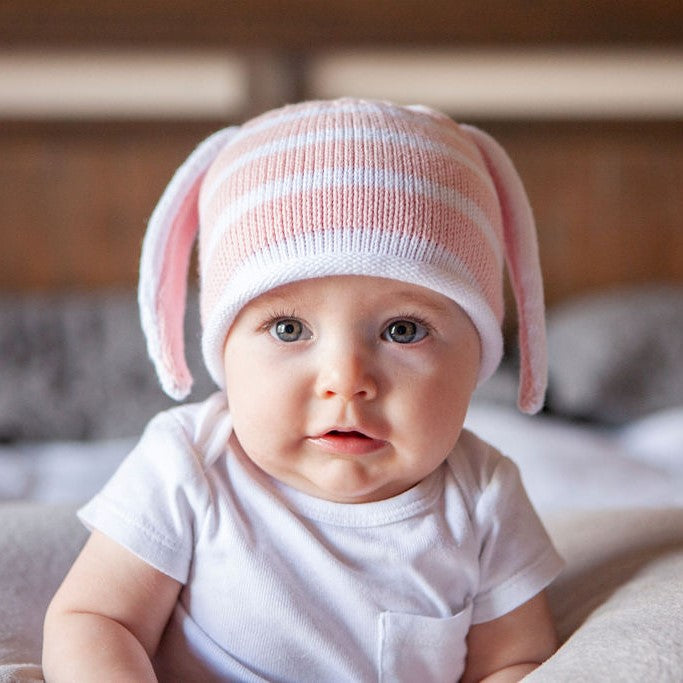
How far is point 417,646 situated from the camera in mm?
771

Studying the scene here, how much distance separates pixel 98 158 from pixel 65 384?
2.26 feet

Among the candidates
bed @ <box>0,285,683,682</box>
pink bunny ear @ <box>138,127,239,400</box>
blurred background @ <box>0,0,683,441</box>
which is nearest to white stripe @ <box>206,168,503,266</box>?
pink bunny ear @ <box>138,127,239,400</box>

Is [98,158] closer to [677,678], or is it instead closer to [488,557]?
[488,557]

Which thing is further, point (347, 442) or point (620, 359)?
point (620, 359)

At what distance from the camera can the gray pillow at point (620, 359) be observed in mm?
1921

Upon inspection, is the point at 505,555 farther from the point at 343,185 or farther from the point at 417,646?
the point at 343,185

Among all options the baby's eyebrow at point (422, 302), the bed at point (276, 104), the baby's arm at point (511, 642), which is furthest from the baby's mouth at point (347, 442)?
the bed at point (276, 104)

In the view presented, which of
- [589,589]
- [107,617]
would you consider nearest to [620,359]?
[589,589]

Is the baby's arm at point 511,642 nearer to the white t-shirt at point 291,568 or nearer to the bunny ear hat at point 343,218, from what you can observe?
the white t-shirt at point 291,568

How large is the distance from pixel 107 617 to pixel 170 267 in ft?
1.00

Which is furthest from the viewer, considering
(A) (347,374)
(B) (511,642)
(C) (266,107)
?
(C) (266,107)

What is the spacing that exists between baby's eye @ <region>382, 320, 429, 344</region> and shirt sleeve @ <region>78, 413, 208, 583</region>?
0.61 ft

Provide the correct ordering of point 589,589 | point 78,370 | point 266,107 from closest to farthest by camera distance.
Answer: point 589,589 < point 78,370 < point 266,107

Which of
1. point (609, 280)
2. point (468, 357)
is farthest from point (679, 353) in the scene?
point (468, 357)
